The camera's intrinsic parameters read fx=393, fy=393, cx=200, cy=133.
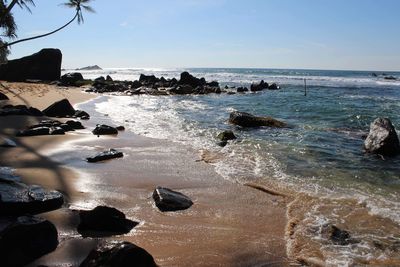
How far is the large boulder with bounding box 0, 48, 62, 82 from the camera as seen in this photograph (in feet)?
133

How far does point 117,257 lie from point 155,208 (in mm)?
2410

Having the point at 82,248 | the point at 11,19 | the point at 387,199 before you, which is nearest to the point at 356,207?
the point at 387,199

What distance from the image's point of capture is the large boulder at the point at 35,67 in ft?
133

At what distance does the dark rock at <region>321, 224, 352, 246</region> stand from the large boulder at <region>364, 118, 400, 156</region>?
6.49 meters

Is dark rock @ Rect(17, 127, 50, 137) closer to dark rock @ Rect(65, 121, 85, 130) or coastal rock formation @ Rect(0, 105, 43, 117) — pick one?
dark rock @ Rect(65, 121, 85, 130)

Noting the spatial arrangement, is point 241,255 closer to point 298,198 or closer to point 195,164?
point 298,198

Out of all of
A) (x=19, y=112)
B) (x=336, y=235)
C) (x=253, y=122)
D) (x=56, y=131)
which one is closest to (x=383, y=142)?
(x=253, y=122)

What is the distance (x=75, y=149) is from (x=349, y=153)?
7568mm

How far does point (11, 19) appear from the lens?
28.7m

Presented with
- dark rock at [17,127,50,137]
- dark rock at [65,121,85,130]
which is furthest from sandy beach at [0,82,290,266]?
dark rock at [65,121,85,130]

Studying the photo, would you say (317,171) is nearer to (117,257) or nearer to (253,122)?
(117,257)

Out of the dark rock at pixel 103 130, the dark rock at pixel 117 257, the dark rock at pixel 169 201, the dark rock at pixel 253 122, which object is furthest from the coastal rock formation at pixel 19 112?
the dark rock at pixel 117 257

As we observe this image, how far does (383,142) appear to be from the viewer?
37.0 ft

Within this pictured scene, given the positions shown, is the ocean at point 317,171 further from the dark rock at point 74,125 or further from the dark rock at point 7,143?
the dark rock at point 7,143
